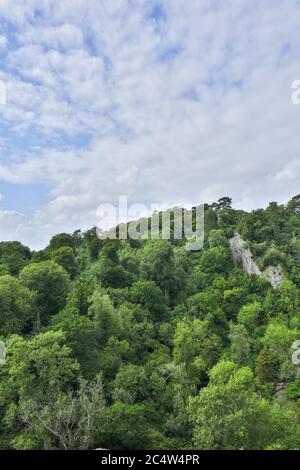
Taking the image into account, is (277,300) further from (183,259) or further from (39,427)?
(39,427)

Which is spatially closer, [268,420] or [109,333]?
[268,420]

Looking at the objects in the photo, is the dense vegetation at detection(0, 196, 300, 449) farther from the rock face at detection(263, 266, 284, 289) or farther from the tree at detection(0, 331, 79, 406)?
the rock face at detection(263, 266, 284, 289)

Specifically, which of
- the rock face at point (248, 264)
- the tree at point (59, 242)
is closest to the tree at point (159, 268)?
the rock face at point (248, 264)

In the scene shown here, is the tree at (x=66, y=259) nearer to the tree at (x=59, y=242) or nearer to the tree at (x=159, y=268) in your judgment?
the tree at (x=59, y=242)

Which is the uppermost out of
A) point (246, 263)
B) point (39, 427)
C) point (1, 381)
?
point (246, 263)

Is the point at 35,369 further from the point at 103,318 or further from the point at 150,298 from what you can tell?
the point at 150,298
